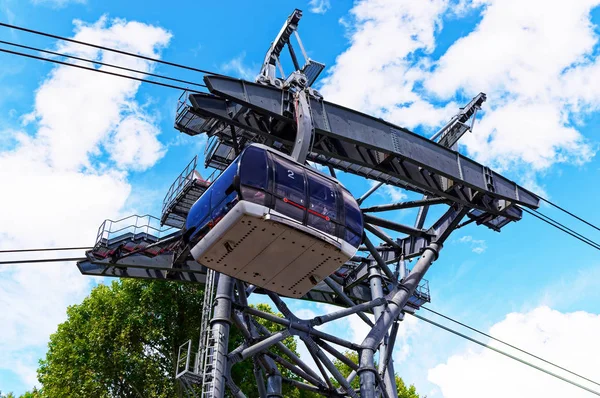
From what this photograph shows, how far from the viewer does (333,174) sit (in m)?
21.7

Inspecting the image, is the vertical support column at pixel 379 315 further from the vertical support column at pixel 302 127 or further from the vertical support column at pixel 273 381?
the vertical support column at pixel 302 127

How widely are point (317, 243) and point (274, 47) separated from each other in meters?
9.85

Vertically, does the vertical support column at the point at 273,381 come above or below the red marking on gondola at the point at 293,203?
above

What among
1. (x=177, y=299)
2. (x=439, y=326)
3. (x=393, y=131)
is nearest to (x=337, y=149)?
(x=393, y=131)

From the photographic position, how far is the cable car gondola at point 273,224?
13867 millimetres

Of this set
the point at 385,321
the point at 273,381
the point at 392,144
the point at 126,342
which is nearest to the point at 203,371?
the point at 273,381

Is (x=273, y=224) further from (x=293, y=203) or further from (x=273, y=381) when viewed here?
(x=273, y=381)

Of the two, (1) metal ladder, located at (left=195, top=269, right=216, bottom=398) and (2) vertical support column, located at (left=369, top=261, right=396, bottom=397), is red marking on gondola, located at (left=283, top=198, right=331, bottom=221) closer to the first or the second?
(1) metal ladder, located at (left=195, top=269, right=216, bottom=398)

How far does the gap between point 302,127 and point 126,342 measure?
63.2 feet

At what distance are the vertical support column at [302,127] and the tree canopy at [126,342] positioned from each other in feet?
57.4

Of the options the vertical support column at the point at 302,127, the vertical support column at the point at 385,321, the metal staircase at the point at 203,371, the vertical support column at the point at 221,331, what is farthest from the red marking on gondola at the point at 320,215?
the vertical support column at the point at 385,321

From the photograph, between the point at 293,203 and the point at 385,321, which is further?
the point at 385,321

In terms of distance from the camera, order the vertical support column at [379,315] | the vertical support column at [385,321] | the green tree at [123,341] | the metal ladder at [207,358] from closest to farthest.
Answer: the metal ladder at [207,358], the vertical support column at [385,321], the vertical support column at [379,315], the green tree at [123,341]

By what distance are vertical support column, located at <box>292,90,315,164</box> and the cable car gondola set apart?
1437 millimetres
